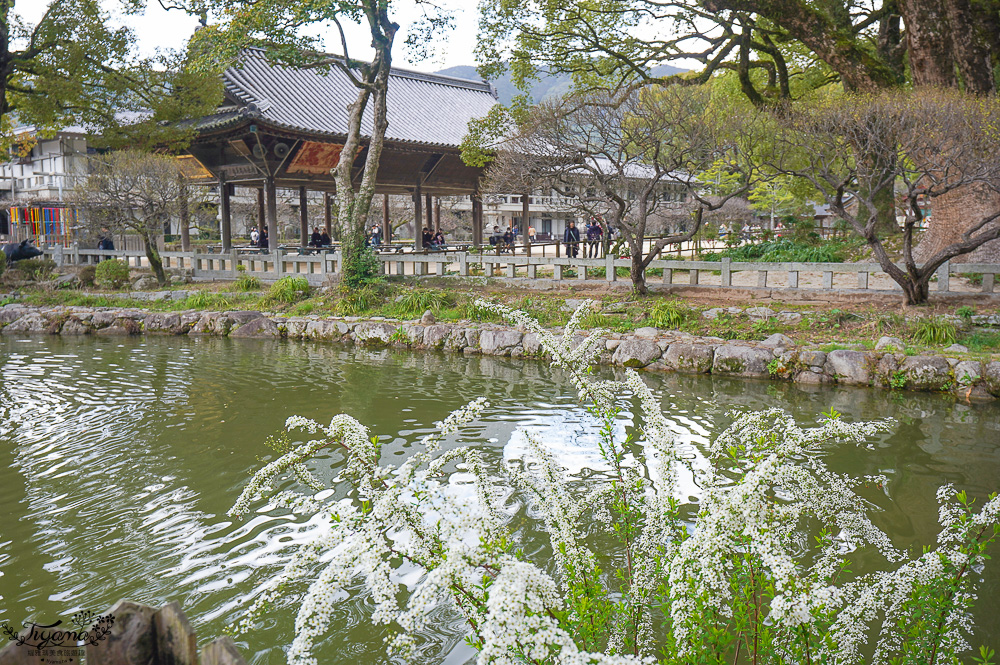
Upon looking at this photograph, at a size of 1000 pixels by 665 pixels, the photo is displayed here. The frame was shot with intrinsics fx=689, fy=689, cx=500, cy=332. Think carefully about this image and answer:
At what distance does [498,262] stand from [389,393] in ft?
26.9

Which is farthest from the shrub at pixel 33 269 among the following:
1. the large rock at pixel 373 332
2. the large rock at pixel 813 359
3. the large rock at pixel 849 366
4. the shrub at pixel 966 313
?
the shrub at pixel 966 313

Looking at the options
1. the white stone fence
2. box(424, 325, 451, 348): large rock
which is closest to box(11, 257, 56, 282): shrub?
the white stone fence

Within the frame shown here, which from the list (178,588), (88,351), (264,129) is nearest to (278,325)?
Result: (88,351)

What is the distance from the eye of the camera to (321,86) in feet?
70.7

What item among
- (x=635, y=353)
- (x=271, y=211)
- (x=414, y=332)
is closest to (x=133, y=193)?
(x=271, y=211)

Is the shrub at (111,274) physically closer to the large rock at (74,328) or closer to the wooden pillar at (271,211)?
the large rock at (74,328)

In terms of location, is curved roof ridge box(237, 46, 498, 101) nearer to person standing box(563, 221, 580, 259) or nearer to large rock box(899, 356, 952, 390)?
person standing box(563, 221, 580, 259)

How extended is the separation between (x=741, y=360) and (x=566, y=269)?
7896mm

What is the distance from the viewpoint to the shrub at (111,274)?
1912 centimetres

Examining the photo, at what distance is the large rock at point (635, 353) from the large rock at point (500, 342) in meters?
1.94

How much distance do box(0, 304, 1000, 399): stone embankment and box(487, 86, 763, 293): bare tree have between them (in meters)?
3.23

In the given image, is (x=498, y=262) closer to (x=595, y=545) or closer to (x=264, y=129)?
(x=264, y=129)

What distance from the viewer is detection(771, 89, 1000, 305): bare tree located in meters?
10.7

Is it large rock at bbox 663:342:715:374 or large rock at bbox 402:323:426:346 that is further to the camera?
large rock at bbox 402:323:426:346
